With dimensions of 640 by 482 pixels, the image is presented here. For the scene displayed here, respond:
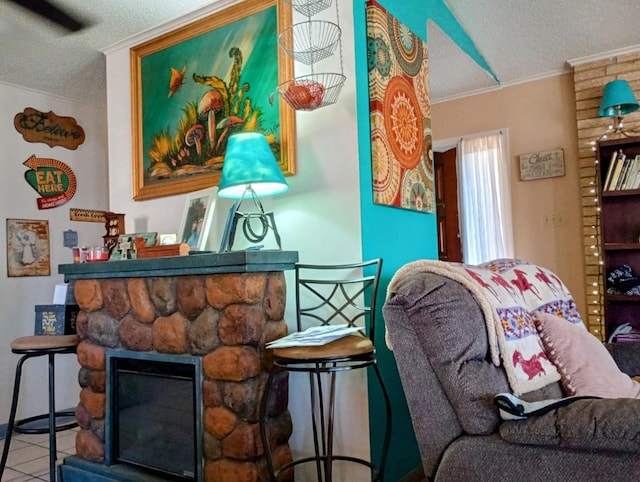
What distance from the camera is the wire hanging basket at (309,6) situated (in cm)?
219

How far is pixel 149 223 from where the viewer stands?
2.89 metres

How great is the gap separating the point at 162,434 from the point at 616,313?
3.22 meters

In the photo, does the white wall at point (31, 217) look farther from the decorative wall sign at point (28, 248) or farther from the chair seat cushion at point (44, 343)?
the chair seat cushion at point (44, 343)

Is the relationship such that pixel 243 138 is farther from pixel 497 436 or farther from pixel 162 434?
pixel 497 436

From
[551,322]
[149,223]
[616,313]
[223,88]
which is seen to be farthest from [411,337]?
[616,313]

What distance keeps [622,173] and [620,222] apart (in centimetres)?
39

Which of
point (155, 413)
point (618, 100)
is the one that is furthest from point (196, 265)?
point (618, 100)

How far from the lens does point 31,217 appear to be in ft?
12.2

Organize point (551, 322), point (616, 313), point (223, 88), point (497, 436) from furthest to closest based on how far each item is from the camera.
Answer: point (616, 313)
point (223, 88)
point (551, 322)
point (497, 436)

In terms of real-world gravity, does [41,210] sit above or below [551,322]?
above

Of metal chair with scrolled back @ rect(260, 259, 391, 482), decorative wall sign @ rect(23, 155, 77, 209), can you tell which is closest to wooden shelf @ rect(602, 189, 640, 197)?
metal chair with scrolled back @ rect(260, 259, 391, 482)

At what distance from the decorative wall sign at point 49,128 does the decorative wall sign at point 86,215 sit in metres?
0.50

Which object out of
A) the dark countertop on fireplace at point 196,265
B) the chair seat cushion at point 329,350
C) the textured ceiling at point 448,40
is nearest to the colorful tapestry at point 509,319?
the chair seat cushion at point 329,350

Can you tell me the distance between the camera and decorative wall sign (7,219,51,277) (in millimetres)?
3586
